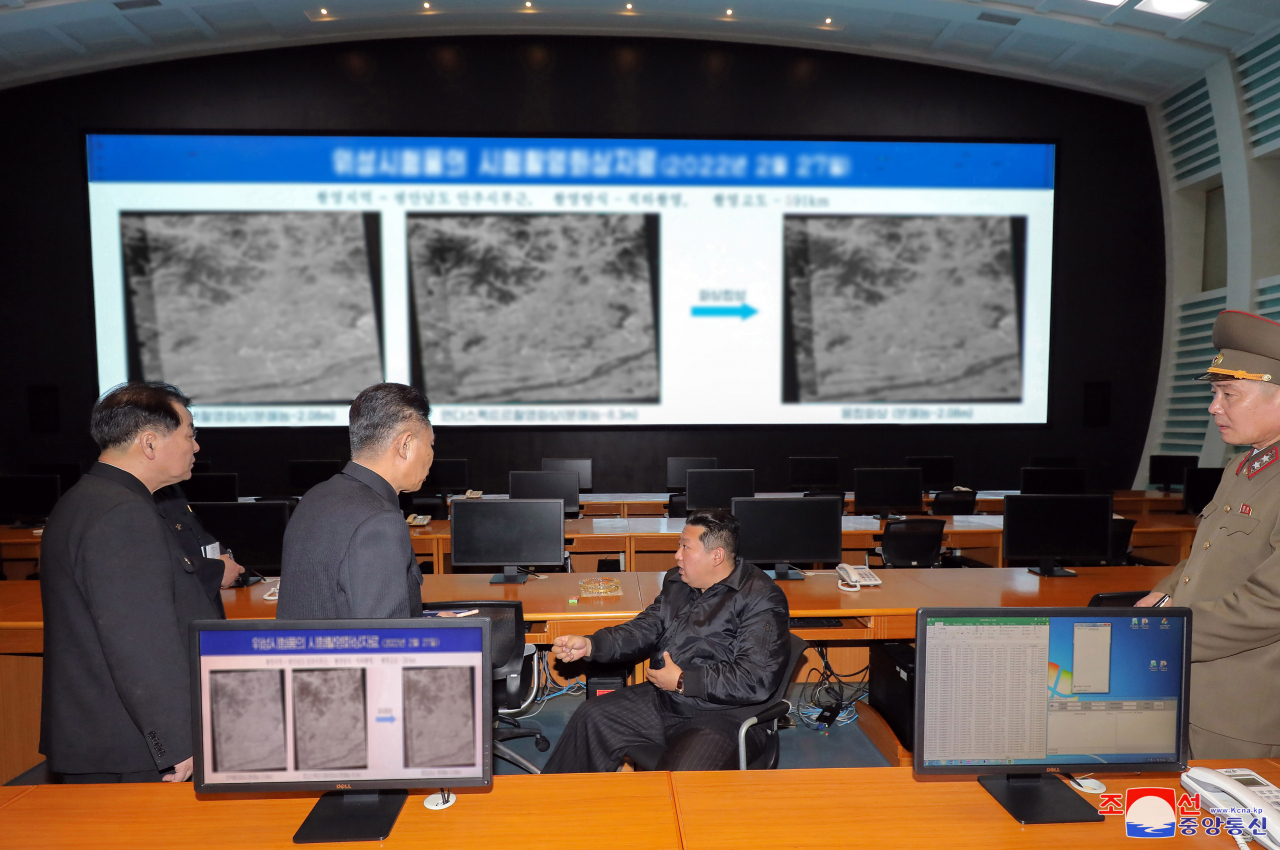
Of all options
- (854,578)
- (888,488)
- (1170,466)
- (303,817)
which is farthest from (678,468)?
(303,817)

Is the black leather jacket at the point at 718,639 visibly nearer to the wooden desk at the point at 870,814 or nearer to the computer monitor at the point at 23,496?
the wooden desk at the point at 870,814

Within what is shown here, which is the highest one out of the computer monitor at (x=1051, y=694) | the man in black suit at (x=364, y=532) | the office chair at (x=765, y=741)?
the man in black suit at (x=364, y=532)

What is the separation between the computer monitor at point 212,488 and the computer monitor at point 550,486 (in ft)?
7.27

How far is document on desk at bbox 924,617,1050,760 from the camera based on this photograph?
1402 mm

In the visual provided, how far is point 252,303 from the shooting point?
7.18 meters

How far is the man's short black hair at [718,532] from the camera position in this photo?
255cm

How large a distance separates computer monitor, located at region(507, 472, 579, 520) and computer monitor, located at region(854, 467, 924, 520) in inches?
95.9

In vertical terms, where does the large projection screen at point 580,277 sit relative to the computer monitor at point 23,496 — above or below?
above

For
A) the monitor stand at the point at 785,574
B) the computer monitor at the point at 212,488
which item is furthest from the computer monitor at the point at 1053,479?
the computer monitor at the point at 212,488

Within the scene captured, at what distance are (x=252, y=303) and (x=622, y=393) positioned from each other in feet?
13.1

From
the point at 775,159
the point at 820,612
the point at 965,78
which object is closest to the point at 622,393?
the point at 775,159

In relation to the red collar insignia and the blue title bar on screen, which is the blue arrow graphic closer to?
the blue title bar on screen

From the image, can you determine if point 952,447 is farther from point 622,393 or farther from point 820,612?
point 820,612

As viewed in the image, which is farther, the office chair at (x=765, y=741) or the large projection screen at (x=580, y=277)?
the large projection screen at (x=580, y=277)
